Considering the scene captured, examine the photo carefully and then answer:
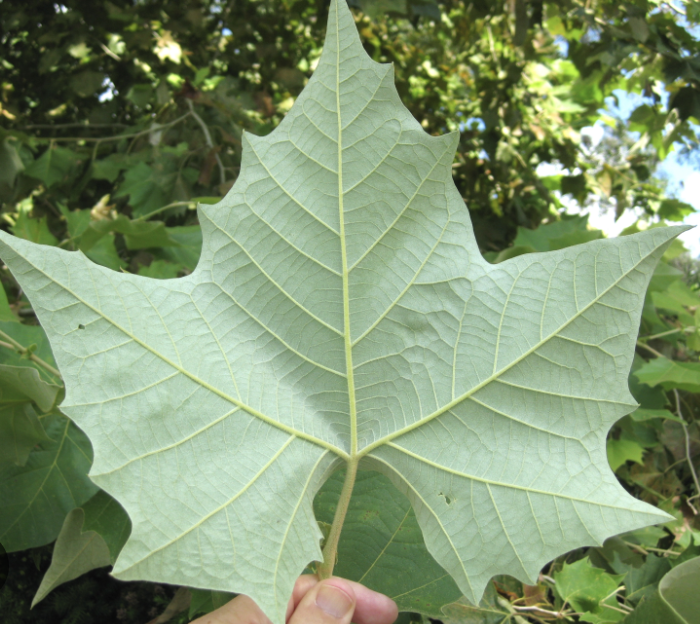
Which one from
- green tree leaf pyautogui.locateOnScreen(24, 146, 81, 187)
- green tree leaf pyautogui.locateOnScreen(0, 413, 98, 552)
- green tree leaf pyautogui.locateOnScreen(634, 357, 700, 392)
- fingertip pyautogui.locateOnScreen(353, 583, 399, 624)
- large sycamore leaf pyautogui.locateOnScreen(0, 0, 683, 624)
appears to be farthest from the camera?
green tree leaf pyautogui.locateOnScreen(24, 146, 81, 187)

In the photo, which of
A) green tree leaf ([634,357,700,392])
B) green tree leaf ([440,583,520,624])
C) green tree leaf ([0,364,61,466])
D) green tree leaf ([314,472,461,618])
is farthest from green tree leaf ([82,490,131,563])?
green tree leaf ([634,357,700,392])

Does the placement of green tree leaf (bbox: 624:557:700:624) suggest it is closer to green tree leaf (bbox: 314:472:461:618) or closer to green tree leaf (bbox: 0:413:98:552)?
green tree leaf (bbox: 314:472:461:618)

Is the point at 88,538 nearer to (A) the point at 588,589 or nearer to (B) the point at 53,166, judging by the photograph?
(A) the point at 588,589

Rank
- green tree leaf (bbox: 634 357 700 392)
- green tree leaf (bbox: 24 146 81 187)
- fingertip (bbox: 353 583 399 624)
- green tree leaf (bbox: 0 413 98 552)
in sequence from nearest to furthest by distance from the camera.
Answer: fingertip (bbox: 353 583 399 624) < green tree leaf (bbox: 0 413 98 552) < green tree leaf (bbox: 634 357 700 392) < green tree leaf (bbox: 24 146 81 187)

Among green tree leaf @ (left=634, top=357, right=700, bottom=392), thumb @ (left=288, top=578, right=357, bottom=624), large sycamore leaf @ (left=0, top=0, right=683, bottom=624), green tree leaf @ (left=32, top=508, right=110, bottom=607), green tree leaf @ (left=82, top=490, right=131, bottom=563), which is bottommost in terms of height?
green tree leaf @ (left=32, top=508, right=110, bottom=607)

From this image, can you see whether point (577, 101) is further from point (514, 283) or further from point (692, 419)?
point (514, 283)

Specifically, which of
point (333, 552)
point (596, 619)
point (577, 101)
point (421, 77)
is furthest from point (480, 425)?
point (577, 101)

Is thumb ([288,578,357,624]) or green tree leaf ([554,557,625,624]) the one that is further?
green tree leaf ([554,557,625,624])

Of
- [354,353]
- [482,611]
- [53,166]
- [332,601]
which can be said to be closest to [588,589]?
[482,611]
